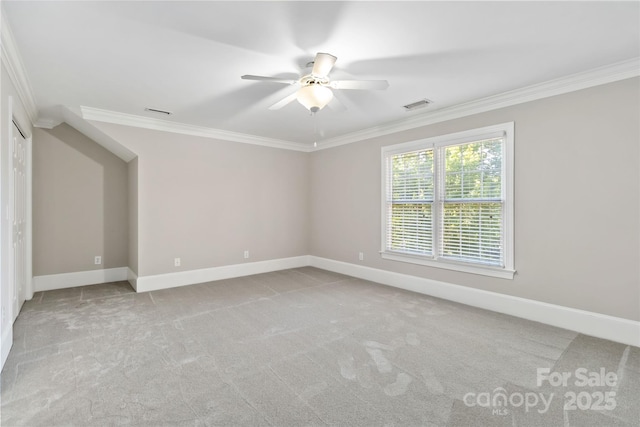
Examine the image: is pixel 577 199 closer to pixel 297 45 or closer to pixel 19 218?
pixel 297 45

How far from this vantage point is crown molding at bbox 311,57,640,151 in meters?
2.84

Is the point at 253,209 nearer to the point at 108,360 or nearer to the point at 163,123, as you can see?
the point at 163,123

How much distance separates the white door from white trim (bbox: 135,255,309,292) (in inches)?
49.8

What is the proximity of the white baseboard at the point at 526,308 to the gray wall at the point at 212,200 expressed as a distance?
207 cm

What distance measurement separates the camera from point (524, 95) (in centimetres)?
342

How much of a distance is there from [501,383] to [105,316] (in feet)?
13.1

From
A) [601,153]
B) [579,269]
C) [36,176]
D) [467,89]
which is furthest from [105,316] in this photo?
[601,153]

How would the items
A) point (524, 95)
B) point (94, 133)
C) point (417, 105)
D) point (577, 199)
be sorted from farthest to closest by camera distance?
point (94, 133)
point (417, 105)
point (524, 95)
point (577, 199)

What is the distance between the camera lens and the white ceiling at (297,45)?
2035mm

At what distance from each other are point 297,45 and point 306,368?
2.57 m

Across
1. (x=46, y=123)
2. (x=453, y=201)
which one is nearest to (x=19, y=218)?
(x=46, y=123)

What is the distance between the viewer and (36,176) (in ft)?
14.7

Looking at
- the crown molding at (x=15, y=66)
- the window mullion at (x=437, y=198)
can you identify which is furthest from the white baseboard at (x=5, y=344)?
the window mullion at (x=437, y=198)

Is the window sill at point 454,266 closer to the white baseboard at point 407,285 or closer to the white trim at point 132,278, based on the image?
the white baseboard at point 407,285
